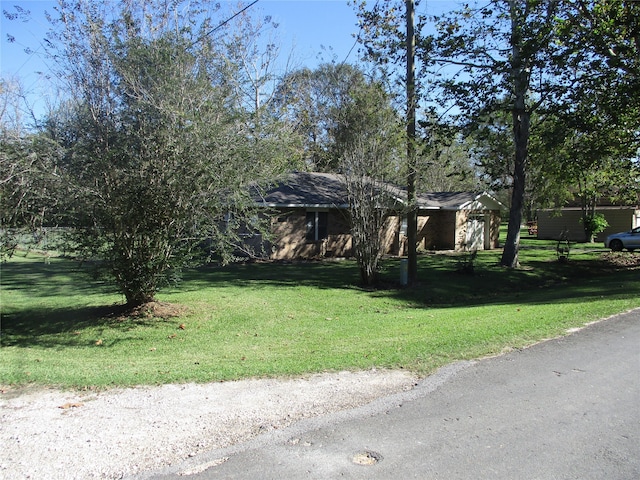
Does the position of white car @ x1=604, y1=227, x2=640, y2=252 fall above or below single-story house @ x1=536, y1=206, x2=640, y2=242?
below

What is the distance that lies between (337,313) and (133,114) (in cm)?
637

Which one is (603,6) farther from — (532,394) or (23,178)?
(23,178)

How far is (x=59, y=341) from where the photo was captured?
9250 mm

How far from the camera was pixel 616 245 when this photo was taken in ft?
98.2

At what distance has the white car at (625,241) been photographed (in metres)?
29.1

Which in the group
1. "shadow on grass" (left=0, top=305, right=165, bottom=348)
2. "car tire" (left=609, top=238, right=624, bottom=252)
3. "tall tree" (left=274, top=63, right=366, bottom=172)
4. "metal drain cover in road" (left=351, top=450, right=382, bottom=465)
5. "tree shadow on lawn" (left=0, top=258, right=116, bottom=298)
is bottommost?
"shadow on grass" (left=0, top=305, right=165, bottom=348)

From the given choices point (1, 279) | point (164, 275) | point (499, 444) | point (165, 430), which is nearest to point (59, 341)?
point (164, 275)

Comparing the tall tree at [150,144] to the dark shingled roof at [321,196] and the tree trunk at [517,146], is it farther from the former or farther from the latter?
the tree trunk at [517,146]

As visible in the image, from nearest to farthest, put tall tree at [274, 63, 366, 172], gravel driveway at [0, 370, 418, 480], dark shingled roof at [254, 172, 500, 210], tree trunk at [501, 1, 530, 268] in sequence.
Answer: gravel driveway at [0, 370, 418, 480] → tree trunk at [501, 1, 530, 268] → dark shingled roof at [254, 172, 500, 210] → tall tree at [274, 63, 366, 172]

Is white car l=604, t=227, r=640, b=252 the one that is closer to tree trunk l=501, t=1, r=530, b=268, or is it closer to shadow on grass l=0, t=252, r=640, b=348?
shadow on grass l=0, t=252, r=640, b=348

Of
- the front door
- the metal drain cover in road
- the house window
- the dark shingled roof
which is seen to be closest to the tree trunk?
the dark shingled roof

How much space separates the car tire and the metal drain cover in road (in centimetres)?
A: 3091

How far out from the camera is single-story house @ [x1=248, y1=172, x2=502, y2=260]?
23766mm

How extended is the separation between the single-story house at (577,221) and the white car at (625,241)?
7183 millimetres
